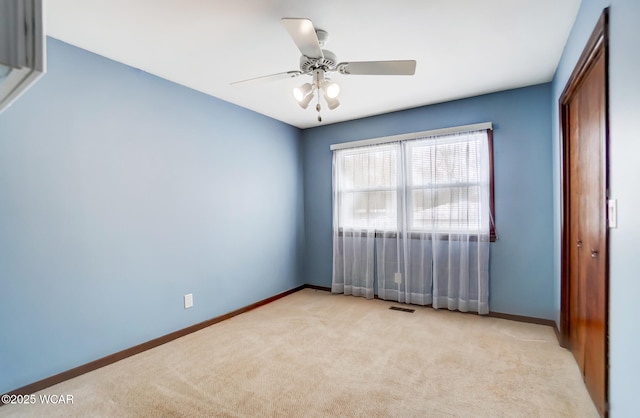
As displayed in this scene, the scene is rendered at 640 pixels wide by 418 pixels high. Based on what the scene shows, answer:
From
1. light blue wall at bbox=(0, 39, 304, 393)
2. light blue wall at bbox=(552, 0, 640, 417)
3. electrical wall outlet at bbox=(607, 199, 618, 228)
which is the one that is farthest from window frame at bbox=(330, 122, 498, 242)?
electrical wall outlet at bbox=(607, 199, 618, 228)

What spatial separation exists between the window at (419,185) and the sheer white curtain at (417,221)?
0.01 meters

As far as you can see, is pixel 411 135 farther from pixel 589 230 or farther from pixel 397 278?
pixel 589 230

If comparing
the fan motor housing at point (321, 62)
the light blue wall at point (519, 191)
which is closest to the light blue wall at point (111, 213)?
the fan motor housing at point (321, 62)

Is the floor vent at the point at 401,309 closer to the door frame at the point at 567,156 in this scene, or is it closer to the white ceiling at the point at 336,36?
the door frame at the point at 567,156

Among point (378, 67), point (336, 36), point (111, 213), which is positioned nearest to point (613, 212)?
Result: point (378, 67)

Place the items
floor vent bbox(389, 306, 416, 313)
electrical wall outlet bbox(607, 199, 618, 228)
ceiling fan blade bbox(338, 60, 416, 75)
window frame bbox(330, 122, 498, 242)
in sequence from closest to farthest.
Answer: electrical wall outlet bbox(607, 199, 618, 228), ceiling fan blade bbox(338, 60, 416, 75), window frame bbox(330, 122, 498, 242), floor vent bbox(389, 306, 416, 313)

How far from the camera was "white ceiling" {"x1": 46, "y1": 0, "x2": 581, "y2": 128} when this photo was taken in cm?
185

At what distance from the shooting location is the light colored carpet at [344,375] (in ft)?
6.03

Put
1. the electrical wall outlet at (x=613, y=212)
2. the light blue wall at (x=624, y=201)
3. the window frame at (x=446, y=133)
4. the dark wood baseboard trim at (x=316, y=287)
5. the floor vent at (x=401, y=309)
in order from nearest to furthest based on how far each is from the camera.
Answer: the light blue wall at (x=624, y=201) < the electrical wall outlet at (x=613, y=212) < the window frame at (x=446, y=133) < the floor vent at (x=401, y=309) < the dark wood baseboard trim at (x=316, y=287)

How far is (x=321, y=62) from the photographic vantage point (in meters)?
2.05

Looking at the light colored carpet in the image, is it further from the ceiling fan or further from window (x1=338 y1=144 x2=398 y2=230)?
the ceiling fan

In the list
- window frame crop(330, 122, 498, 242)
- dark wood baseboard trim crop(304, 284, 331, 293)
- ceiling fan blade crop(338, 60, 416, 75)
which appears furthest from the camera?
dark wood baseboard trim crop(304, 284, 331, 293)

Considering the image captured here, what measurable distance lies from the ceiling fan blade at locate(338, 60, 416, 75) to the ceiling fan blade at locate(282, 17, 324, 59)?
0.20m

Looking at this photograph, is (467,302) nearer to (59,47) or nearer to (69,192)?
(69,192)
